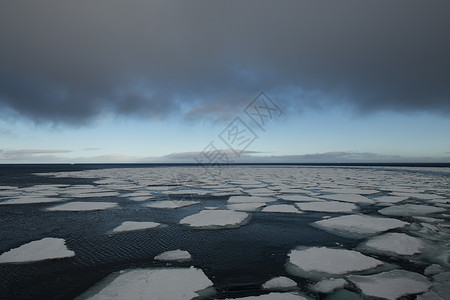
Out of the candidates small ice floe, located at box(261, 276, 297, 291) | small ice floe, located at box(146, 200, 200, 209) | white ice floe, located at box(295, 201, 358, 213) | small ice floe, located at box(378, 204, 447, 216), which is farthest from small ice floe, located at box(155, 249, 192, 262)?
small ice floe, located at box(378, 204, 447, 216)

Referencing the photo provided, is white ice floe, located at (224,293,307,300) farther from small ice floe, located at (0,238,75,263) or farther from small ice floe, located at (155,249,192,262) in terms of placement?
small ice floe, located at (0,238,75,263)

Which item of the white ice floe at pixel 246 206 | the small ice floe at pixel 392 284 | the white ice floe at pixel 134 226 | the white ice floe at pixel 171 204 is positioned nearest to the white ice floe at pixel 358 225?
the small ice floe at pixel 392 284

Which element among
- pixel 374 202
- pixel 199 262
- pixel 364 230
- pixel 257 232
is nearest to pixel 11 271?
pixel 199 262

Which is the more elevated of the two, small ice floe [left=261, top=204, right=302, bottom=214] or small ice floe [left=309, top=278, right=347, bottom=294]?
small ice floe [left=261, top=204, right=302, bottom=214]

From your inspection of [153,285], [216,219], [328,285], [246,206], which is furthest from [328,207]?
[153,285]

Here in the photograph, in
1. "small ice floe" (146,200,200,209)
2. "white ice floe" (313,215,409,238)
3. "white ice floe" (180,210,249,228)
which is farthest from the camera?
"small ice floe" (146,200,200,209)

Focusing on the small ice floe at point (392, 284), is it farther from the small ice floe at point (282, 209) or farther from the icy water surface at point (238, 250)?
the small ice floe at point (282, 209)
